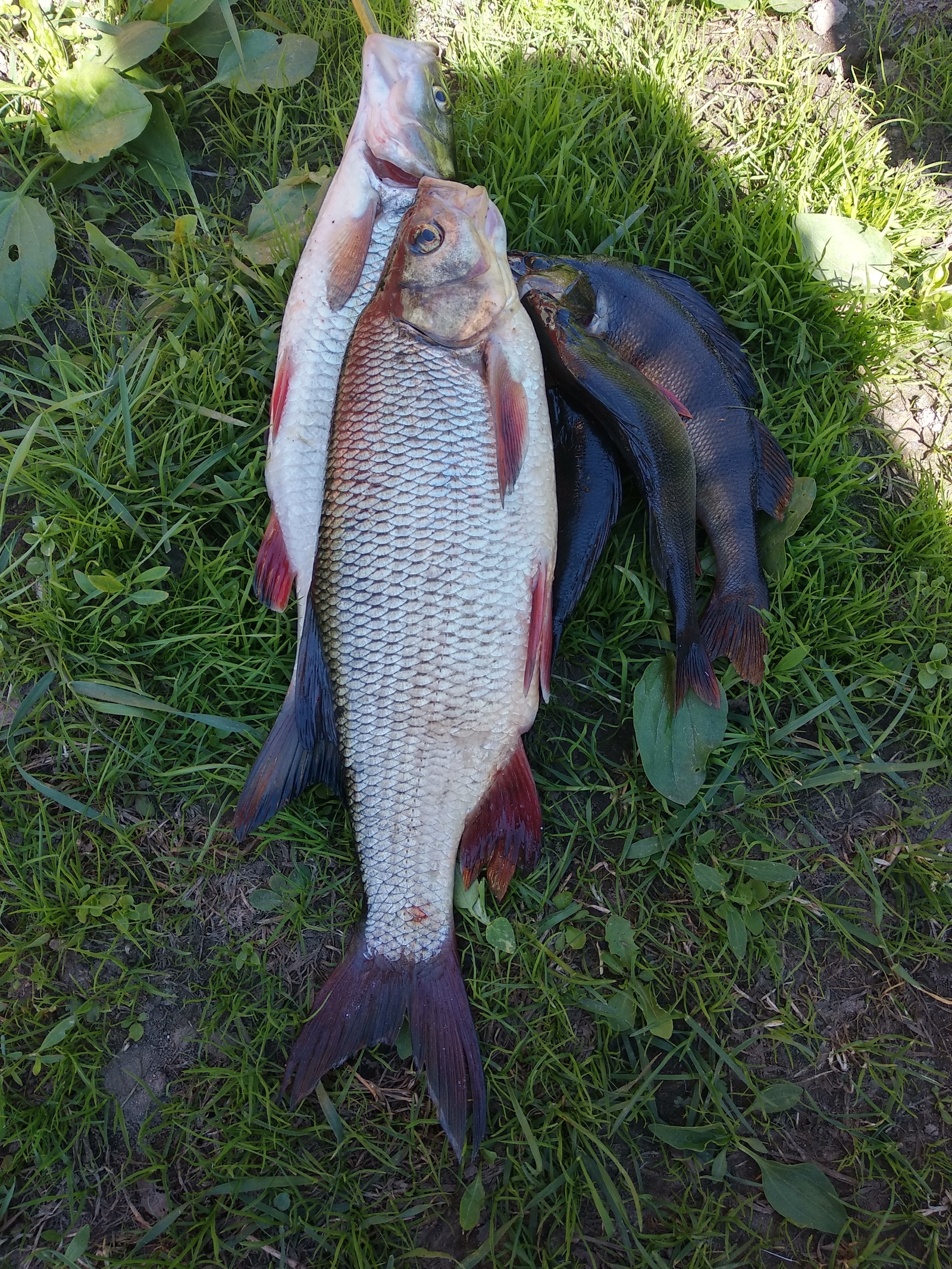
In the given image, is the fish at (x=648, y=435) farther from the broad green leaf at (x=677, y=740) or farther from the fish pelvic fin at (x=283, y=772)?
the fish pelvic fin at (x=283, y=772)

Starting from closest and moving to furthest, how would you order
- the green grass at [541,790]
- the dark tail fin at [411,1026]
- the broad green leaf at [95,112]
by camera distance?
1. the dark tail fin at [411,1026]
2. the green grass at [541,790]
3. the broad green leaf at [95,112]

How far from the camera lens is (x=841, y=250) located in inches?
96.3

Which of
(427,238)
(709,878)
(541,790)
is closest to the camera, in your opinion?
(427,238)

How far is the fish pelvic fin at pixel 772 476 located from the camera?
2.27m

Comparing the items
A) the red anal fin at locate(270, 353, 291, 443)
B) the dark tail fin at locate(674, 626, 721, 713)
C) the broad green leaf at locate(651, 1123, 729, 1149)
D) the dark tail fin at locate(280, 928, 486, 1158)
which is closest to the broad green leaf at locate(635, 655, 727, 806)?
the dark tail fin at locate(674, 626, 721, 713)

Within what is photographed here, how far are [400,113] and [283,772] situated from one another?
1.95 metres

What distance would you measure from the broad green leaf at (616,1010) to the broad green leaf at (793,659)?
104 cm

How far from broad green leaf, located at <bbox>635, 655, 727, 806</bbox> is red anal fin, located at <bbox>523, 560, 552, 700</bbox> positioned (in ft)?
1.24

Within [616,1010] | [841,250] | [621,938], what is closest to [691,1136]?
[616,1010]

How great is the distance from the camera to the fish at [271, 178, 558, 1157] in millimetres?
1927

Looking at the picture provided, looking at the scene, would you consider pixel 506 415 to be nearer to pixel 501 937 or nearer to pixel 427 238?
pixel 427 238

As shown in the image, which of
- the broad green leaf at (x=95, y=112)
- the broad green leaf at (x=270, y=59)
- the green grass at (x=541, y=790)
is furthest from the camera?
the broad green leaf at (x=270, y=59)

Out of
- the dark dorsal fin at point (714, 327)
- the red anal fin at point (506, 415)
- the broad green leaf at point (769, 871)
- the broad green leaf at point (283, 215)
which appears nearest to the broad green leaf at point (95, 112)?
the broad green leaf at point (283, 215)

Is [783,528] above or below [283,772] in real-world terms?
above
